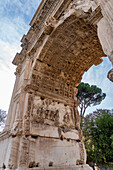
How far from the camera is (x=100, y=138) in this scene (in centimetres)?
883

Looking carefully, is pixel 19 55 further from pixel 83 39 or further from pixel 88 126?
pixel 88 126

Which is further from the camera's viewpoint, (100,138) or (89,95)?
(89,95)

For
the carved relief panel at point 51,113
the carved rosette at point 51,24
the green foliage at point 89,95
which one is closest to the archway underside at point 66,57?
the carved rosette at point 51,24

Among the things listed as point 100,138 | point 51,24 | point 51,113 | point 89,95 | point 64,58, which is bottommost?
point 100,138

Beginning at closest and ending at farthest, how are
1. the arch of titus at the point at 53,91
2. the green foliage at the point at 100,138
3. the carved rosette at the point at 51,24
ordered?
the arch of titus at the point at 53,91 < the carved rosette at the point at 51,24 < the green foliage at the point at 100,138

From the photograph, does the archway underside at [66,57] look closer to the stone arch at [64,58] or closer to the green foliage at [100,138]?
the stone arch at [64,58]

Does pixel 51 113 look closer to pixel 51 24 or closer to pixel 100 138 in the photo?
pixel 51 24

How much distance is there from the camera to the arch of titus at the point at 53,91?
3.93 metres

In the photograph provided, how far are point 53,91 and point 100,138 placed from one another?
5.99m

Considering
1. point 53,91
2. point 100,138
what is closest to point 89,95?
point 100,138

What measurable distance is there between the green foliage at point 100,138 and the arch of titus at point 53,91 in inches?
172

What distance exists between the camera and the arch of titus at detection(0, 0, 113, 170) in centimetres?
393

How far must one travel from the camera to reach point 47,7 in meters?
5.31

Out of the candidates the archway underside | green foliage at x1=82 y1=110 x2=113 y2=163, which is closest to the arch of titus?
the archway underside
